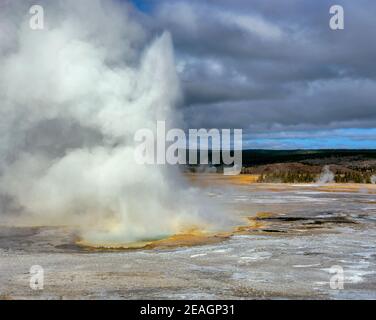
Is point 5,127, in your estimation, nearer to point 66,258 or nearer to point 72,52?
point 72,52

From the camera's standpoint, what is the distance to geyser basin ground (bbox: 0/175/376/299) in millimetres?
7852

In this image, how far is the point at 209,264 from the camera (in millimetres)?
9852

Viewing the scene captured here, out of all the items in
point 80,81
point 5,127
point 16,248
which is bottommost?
point 16,248

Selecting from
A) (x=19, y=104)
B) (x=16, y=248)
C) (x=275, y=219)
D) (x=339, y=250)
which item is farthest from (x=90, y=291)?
(x=19, y=104)

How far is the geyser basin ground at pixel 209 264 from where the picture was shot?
25.8ft

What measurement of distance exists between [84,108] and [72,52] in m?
1.91

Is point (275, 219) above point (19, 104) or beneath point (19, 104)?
beneath

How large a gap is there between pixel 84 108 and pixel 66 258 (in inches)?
325
